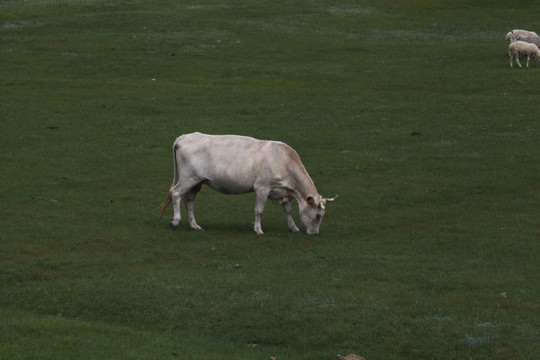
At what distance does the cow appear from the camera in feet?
67.6

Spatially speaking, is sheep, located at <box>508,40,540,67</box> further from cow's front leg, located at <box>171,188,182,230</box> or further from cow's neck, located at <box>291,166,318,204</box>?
cow's front leg, located at <box>171,188,182,230</box>

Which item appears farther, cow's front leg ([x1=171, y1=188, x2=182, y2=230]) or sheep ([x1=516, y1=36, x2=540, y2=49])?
sheep ([x1=516, y1=36, x2=540, y2=49])

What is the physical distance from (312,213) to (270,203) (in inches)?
168

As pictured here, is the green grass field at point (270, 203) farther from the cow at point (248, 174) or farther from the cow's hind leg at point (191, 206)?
the cow at point (248, 174)

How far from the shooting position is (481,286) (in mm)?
15930

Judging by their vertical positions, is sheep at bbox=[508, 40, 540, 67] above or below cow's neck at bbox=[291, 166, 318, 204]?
above

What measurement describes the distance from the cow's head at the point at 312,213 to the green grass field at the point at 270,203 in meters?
0.40

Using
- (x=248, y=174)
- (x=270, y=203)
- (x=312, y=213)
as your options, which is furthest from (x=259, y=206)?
(x=270, y=203)

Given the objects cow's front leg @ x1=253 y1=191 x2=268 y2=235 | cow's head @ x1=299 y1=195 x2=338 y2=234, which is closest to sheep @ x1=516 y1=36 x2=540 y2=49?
cow's head @ x1=299 y1=195 x2=338 y2=234

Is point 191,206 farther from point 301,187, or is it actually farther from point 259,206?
point 301,187

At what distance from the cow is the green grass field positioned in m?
0.74

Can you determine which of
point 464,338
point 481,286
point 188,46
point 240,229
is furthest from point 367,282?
point 188,46

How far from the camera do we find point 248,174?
67.8 ft

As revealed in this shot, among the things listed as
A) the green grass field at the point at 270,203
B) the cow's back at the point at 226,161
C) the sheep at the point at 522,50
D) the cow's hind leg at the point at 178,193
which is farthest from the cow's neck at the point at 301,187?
the sheep at the point at 522,50
